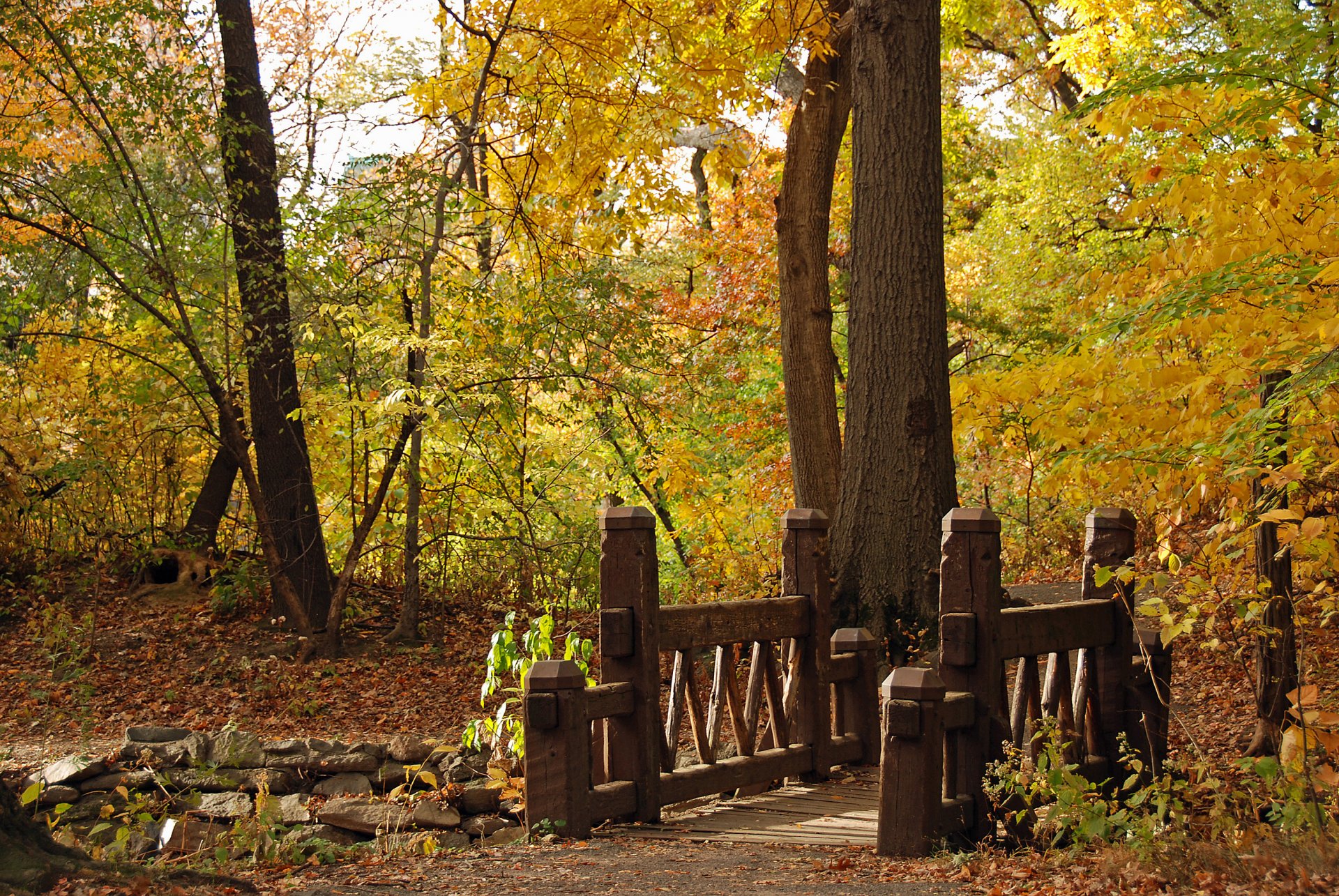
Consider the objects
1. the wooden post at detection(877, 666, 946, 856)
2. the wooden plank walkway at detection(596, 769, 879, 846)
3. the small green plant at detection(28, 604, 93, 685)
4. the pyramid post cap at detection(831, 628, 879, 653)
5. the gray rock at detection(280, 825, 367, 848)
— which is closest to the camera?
the wooden post at detection(877, 666, 946, 856)

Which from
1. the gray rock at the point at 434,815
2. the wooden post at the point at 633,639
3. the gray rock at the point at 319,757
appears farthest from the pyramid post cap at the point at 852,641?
the gray rock at the point at 319,757

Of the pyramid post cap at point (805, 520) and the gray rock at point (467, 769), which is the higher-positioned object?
the pyramid post cap at point (805, 520)

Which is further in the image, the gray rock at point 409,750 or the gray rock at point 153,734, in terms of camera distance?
the gray rock at point 409,750

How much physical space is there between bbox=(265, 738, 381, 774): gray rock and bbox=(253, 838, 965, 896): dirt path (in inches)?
118

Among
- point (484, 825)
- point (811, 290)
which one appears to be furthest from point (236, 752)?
point (811, 290)

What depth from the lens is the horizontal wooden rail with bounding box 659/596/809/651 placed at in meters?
5.41

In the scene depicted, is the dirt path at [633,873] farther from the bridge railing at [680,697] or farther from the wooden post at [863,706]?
the wooden post at [863,706]

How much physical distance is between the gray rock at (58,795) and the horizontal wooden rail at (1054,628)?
577cm

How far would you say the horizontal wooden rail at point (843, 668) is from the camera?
21.1 feet

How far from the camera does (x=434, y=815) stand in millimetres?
6863

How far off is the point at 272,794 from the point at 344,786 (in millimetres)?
473

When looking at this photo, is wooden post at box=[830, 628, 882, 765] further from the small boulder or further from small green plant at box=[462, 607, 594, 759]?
the small boulder

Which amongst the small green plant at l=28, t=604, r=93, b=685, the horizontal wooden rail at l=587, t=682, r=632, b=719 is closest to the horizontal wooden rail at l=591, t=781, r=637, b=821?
the horizontal wooden rail at l=587, t=682, r=632, b=719

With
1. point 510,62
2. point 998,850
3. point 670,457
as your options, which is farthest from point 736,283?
point 998,850
